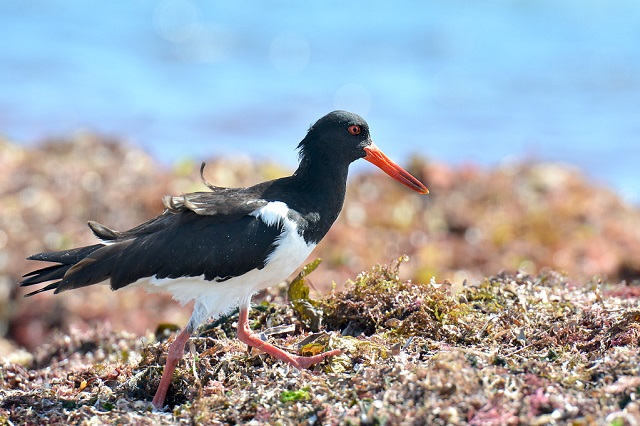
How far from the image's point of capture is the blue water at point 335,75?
19891 mm

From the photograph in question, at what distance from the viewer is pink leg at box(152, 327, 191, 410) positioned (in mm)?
5352

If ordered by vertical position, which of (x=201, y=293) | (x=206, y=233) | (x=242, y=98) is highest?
(x=242, y=98)

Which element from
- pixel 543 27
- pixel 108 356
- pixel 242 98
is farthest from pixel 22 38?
pixel 108 356

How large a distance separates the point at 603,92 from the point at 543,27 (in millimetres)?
6872

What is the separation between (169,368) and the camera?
541 centimetres

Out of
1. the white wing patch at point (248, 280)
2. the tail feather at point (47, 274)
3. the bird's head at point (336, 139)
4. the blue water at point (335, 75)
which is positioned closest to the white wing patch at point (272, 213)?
the white wing patch at point (248, 280)

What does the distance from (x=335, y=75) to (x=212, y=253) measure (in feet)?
64.4

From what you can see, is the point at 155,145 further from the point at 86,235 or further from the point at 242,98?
the point at 86,235

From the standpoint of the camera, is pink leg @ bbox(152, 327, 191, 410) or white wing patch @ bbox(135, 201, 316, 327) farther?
white wing patch @ bbox(135, 201, 316, 327)

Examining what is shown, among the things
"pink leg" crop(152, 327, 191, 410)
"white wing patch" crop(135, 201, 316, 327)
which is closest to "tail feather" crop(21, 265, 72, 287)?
"white wing patch" crop(135, 201, 316, 327)

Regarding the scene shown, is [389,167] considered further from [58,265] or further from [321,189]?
[58,265]

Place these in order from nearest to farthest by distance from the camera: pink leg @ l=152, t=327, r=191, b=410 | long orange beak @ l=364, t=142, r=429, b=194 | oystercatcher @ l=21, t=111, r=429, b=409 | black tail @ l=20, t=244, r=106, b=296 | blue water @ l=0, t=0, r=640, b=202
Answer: pink leg @ l=152, t=327, r=191, b=410
oystercatcher @ l=21, t=111, r=429, b=409
black tail @ l=20, t=244, r=106, b=296
long orange beak @ l=364, t=142, r=429, b=194
blue water @ l=0, t=0, r=640, b=202

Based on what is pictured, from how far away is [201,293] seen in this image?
562 cm

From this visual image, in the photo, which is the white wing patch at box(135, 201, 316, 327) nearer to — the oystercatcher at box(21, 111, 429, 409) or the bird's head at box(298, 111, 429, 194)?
the oystercatcher at box(21, 111, 429, 409)
